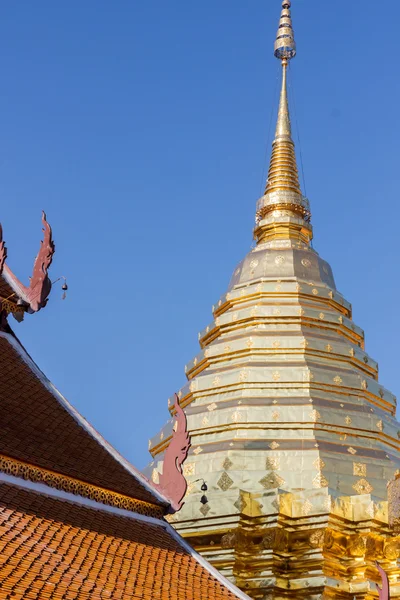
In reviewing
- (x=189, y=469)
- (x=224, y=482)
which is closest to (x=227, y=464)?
(x=189, y=469)

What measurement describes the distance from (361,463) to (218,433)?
7.26 feet

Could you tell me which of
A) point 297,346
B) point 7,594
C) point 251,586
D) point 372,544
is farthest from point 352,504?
point 7,594

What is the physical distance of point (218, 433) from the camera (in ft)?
58.9

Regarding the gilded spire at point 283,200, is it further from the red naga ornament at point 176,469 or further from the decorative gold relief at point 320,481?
the red naga ornament at point 176,469

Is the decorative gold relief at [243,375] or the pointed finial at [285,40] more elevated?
the pointed finial at [285,40]

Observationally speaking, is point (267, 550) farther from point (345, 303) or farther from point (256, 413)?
point (345, 303)

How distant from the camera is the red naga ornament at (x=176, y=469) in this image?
1051cm

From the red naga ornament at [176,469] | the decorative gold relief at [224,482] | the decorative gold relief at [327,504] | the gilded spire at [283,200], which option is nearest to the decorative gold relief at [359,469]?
the decorative gold relief at [327,504]

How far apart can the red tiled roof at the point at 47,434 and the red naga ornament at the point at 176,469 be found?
0.48 ft

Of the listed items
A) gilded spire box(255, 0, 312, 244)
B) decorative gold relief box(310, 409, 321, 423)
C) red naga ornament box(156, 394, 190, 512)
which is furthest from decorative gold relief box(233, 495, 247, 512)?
gilded spire box(255, 0, 312, 244)

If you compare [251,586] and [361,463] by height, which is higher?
[361,463]

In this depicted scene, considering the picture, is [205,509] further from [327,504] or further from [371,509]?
[371,509]

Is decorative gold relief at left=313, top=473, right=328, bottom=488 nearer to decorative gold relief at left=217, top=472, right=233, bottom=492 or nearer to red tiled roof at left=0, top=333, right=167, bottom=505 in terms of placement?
decorative gold relief at left=217, top=472, right=233, bottom=492

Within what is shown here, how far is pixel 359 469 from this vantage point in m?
17.3
